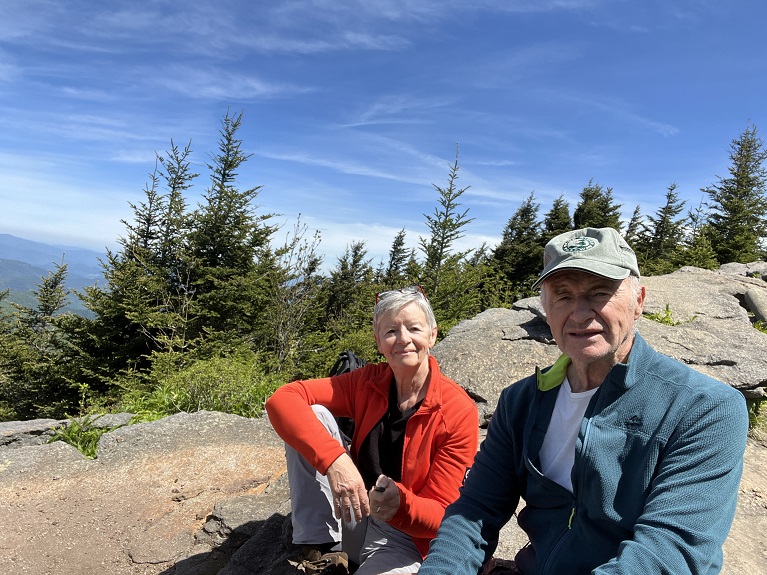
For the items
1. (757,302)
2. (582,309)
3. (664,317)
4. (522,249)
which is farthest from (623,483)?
(522,249)

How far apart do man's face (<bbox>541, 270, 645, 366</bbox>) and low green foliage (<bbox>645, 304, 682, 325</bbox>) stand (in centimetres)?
548

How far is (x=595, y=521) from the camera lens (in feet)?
5.20

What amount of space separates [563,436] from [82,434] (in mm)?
5322

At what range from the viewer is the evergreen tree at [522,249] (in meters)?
27.1

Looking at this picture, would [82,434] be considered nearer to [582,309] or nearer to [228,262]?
[582,309]

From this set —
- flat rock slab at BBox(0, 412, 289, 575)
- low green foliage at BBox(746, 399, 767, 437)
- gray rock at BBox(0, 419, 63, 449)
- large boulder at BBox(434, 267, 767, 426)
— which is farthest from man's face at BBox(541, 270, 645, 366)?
gray rock at BBox(0, 419, 63, 449)

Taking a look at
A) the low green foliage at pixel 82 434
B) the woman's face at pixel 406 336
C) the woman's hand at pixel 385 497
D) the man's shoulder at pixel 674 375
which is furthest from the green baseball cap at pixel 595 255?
the low green foliage at pixel 82 434

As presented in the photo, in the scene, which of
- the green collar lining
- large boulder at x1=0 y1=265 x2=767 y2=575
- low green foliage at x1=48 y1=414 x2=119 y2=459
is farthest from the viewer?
low green foliage at x1=48 y1=414 x2=119 y2=459

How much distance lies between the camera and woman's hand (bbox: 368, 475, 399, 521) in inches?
87.3

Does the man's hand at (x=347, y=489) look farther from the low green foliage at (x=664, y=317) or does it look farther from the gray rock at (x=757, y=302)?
the gray rock at (x=757, y=302)

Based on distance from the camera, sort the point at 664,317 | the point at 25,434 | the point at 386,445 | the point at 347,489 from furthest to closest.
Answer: the point at 664,317, the point at 25,434, the point at 386,445, the point at 347,489

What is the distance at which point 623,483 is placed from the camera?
154cm

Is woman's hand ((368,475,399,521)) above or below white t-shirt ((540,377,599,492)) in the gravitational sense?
below

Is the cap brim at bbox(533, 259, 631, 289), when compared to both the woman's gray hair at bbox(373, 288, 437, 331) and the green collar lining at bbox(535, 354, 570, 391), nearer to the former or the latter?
the green collar lining at bbox(535, 354, 570, 391)
